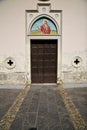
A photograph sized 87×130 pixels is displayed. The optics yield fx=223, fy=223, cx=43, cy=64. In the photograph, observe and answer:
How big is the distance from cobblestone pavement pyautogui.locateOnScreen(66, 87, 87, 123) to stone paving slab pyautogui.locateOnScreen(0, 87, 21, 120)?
234 centimetres

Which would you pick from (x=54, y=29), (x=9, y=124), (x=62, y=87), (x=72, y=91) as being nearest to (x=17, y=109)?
(x=9, y=124)


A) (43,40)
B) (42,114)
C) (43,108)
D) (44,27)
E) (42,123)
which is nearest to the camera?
(42,123)

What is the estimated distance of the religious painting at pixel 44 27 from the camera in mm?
Result: 12177

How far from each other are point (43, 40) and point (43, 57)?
0.94 meters

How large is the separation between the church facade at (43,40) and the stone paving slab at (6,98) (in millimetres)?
1798

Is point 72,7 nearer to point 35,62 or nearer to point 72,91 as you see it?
point 35,62

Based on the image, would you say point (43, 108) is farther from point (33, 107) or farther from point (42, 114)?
point (42, 114)

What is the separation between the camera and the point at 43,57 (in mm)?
12391

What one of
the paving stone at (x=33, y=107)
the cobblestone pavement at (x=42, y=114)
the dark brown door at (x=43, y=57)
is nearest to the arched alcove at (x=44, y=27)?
the dark brown door at (x=43, y=57)

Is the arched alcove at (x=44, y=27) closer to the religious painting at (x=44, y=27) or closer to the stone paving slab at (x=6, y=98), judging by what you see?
the religious painting at (x=44, y=27)

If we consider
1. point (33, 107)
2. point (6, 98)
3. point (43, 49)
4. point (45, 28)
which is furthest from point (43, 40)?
point (33, 107)

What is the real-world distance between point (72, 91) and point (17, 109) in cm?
366

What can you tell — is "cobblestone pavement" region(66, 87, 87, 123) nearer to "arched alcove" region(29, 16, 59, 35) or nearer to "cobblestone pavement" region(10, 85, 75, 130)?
"cobblestone pavement" region(10, 85, 75, 130)

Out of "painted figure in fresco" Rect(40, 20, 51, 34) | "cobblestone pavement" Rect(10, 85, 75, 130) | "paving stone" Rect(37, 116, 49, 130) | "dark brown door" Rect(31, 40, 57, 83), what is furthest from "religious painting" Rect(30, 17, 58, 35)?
"paving stone" Rect(37, 116, 49, 130)
